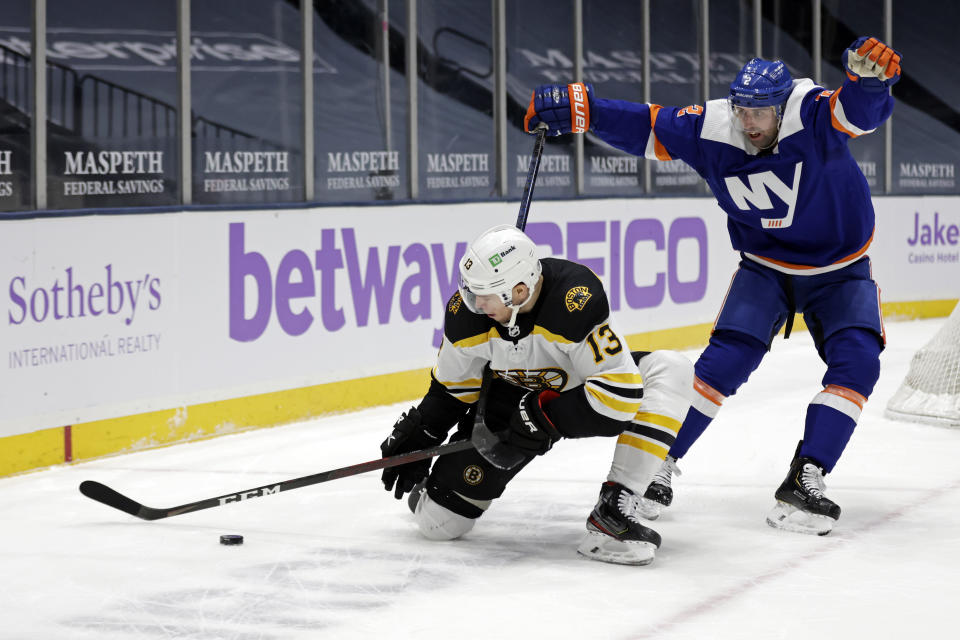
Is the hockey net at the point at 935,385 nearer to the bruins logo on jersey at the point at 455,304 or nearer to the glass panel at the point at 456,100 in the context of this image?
the glass panel at the point at 456,100

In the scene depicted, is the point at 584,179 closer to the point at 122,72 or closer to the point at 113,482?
the point at 122,72

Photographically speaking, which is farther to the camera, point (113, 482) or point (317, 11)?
point (317, 11)

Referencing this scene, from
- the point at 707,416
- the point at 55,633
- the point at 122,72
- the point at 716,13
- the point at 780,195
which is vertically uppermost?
the point at 716,13

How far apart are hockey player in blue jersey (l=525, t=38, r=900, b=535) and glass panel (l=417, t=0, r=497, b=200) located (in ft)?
8.81

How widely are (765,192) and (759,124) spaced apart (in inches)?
8.0

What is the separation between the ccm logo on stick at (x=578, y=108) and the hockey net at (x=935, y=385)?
2.09 metres

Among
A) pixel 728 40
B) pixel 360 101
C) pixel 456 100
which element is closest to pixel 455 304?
pixel 360 101

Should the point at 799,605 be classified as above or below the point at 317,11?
below

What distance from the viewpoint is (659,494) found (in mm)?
3764

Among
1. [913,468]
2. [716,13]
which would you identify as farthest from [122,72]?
[716,13]

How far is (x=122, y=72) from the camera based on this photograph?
197 inches

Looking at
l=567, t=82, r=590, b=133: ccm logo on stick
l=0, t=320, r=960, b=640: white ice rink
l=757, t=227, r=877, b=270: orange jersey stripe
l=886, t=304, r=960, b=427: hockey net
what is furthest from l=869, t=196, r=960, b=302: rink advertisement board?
l=567, t=82, r=590, b=133: ccm logo on stick

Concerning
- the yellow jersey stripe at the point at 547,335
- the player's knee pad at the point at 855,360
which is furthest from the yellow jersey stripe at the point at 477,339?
the player's knee pad at the point at 855,360

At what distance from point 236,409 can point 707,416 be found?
6.92 ft
